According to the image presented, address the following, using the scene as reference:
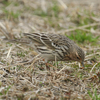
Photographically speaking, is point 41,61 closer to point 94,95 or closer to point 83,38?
point 94,95

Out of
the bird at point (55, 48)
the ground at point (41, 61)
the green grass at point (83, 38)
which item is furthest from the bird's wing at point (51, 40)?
the green grass at point (83, 38)

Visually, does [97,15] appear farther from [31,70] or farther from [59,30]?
[31,70]

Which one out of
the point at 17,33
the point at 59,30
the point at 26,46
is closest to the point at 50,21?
the point at 59,30

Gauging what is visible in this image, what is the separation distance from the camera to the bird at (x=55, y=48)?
631 cm

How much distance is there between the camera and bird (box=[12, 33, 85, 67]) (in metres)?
6.31

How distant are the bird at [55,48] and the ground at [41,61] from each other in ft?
0.92

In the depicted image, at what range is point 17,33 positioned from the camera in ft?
28.1

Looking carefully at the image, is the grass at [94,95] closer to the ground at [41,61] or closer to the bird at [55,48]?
the ground at [41,61]

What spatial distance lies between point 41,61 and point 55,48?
0.60 meters

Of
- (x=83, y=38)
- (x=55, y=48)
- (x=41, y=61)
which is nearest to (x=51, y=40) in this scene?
(x=55, y=48)

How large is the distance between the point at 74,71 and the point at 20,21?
14.8 feet

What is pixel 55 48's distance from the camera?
21.2ft

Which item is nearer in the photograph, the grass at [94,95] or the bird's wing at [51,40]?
the grass at [94,95]

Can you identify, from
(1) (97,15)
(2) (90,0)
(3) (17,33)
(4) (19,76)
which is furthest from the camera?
(2) (90,0)
